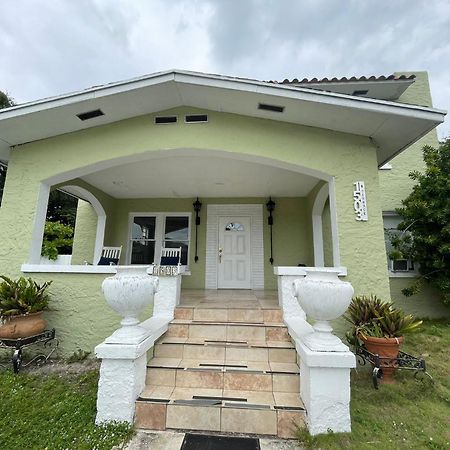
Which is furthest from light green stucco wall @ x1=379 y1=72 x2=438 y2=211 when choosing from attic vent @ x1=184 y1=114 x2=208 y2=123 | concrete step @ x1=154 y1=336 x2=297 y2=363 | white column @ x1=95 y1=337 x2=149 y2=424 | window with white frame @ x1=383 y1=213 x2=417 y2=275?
white column @ x1=95 y1=337 x2=149 y2=424

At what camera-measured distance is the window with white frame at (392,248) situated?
5.91 metres

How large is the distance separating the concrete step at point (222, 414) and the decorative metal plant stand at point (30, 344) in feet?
6.79

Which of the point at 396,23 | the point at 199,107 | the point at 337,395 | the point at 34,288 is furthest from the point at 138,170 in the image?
the point at 396,23

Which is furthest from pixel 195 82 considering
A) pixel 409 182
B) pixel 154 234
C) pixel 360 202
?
pixel 409 182

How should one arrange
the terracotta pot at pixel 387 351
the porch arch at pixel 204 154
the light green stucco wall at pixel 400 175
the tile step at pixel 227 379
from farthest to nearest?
the light green stucco wall at pixel 400 175 → the porch arch at pixel 204 154 → the terracotta pot at pixel 387 351 → the tile step at pixel 227 379

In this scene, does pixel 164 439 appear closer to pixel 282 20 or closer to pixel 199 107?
pixel 199 107

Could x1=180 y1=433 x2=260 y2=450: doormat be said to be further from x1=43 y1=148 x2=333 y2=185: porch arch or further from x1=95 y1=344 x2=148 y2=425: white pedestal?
x1=43 y1=148 x2=333 y2=185: porch arch

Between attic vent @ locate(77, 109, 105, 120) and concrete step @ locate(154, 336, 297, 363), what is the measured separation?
12.2 feet

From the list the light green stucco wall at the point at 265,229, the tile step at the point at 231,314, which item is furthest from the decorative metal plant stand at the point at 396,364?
the light green stucco wall at the point at 265,229

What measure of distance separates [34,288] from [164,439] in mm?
2838

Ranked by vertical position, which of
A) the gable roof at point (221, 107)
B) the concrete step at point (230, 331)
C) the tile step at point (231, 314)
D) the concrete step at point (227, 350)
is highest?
the gable roof at point (221, 107)

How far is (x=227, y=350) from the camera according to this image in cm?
296

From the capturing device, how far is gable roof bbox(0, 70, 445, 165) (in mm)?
3566

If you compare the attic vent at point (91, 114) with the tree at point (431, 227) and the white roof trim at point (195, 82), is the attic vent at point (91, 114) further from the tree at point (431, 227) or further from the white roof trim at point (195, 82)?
the tree at point (431, 227)
